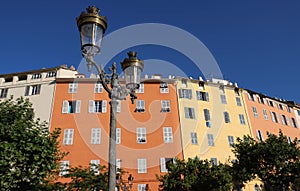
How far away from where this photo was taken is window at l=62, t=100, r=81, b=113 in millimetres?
29016

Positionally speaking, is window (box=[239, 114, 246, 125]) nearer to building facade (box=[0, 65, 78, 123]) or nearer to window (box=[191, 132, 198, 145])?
window (box=[191, 132, 198, 145])

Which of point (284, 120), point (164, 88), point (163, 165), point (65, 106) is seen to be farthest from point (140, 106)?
point (284, 120)

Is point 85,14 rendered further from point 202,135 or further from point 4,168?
point 202,135

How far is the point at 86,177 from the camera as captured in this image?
67.3ft

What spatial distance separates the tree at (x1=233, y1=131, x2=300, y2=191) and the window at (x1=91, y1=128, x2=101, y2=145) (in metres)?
13.3

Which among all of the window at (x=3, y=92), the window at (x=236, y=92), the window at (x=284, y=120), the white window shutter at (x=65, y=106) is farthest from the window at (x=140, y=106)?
the window at (x=284, y=120)

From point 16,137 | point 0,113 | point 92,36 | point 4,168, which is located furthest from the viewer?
point 0,113

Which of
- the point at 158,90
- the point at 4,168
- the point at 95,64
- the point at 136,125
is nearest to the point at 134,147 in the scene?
the point at 136,125

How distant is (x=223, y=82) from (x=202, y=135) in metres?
10.7

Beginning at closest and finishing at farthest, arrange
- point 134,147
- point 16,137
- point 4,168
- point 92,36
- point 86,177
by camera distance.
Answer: point 92,36 → point 4,168 → point 16,137 → point 86,177 → point 134,147

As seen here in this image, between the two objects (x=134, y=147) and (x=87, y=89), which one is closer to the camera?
(x=134, y=147)

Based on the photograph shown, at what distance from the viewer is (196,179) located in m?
22.2

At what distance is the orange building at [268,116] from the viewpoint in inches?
1375

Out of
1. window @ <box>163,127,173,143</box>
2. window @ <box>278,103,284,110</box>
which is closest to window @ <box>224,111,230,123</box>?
window @ <box>163,127,173,143</box>
